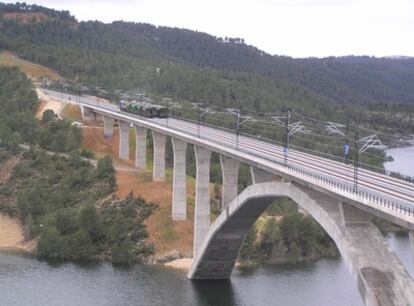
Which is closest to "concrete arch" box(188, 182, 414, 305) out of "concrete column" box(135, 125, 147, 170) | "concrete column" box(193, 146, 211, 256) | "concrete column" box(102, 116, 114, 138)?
"concrete column" box(193, 146, 211, 256)

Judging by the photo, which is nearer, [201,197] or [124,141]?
[201,197]

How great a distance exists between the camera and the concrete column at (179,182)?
71.0 m

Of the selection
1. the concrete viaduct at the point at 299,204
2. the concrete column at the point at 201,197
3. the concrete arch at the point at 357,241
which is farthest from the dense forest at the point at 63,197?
the concrete arch at the point at 357,241

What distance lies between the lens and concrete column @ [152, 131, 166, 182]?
81.3 meters

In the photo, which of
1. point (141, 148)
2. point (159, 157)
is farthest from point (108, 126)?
point (159, 157)

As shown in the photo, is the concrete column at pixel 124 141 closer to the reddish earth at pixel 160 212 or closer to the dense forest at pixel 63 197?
the reddish earth at pixel 160 212

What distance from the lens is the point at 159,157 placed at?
81938 millimetres

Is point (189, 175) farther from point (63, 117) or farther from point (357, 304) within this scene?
point (357, 304)

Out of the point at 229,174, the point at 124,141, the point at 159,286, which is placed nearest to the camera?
the point at 229,174

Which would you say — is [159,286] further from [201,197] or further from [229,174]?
[229,174]

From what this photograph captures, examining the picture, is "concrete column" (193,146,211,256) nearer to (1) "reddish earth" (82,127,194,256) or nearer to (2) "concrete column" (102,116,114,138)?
(1) "reddish earth" (82,127,194,256)

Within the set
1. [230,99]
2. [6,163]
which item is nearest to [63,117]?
[6,163]

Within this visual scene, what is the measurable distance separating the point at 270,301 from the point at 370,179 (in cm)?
1665

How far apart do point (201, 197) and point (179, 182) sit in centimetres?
824
